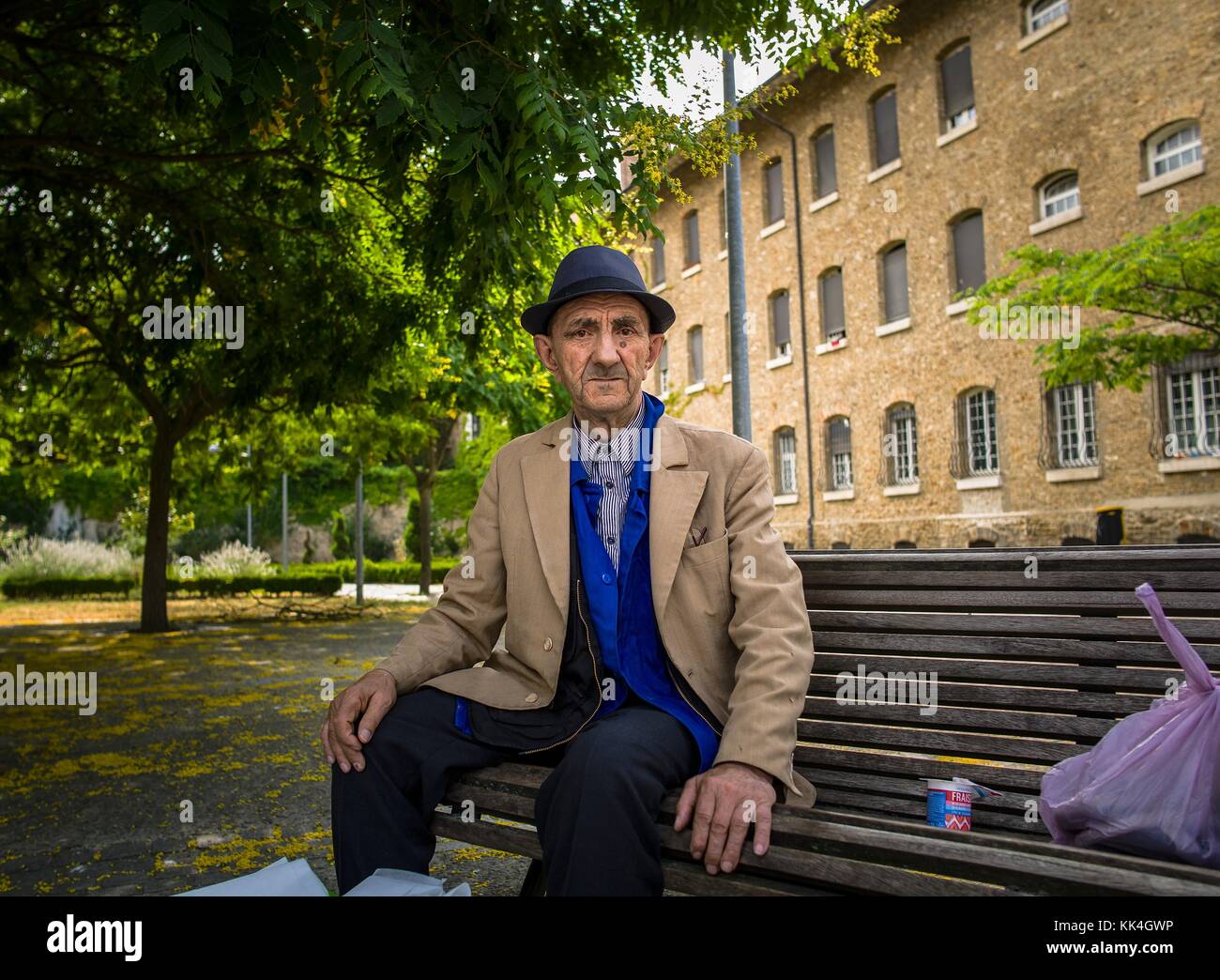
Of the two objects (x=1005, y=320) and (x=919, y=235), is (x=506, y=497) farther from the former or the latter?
(x=919, y=235)

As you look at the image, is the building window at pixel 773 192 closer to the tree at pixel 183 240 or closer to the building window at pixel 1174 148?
the building window at pixel 1174 148

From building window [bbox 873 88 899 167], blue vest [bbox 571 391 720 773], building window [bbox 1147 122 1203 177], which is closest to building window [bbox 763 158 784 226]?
building window [bbox 873 88 899 167]

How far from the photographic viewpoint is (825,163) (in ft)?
87.2

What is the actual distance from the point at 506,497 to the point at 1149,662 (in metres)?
1.88

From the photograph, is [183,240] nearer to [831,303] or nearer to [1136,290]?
[1136,290]

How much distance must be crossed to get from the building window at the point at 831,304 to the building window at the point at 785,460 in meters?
2.89

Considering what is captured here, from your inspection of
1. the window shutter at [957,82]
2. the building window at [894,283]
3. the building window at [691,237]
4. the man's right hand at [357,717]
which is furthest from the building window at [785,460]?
the man's right hand at [357,717]

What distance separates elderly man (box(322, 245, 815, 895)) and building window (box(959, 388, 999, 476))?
65.8 feet

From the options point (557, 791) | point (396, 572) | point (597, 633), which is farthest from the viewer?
point (396, 572)

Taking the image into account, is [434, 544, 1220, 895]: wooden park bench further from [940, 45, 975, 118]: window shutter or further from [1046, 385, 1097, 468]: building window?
[940, 45, 975, 118]: window shutter

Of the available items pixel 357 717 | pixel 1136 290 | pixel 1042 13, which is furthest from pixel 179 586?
pixel 357 717

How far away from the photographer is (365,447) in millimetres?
18703

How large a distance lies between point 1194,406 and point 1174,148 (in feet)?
14.8
